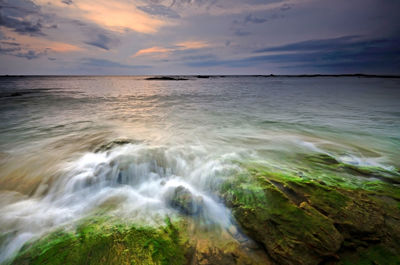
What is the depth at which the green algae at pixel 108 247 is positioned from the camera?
268 centimetres

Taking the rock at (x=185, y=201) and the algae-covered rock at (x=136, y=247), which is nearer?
the algae-covered rock at (x=136, y=247)

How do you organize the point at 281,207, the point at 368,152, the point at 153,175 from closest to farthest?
the point at 281,207 < the point at 153,175 < the point at 368,152

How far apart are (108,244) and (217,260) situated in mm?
1716

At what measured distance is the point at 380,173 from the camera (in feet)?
15.9

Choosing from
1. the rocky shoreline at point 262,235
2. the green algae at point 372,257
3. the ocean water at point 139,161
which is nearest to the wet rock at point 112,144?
the ocean water at point 139,161

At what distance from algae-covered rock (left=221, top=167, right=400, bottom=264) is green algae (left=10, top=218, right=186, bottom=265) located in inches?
55.2

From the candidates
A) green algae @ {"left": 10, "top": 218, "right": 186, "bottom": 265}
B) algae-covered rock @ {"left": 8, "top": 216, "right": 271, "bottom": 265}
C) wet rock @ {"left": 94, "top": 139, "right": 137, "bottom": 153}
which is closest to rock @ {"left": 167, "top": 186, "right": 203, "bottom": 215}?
algae-covered rock @ {"left": 8, "top": 216, "right": 271, "bottom": 265}

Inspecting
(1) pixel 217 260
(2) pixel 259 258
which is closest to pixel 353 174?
(2) pixel 259 258

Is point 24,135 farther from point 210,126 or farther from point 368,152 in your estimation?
point 368,152

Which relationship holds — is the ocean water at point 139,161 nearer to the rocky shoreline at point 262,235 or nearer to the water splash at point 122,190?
the water splash at point 122,190

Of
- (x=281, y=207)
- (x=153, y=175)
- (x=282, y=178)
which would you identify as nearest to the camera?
(x=281, y=207)

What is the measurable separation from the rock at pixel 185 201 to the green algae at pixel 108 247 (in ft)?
1.84

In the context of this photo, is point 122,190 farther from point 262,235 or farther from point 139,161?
point 262,235

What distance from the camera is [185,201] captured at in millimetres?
3977
